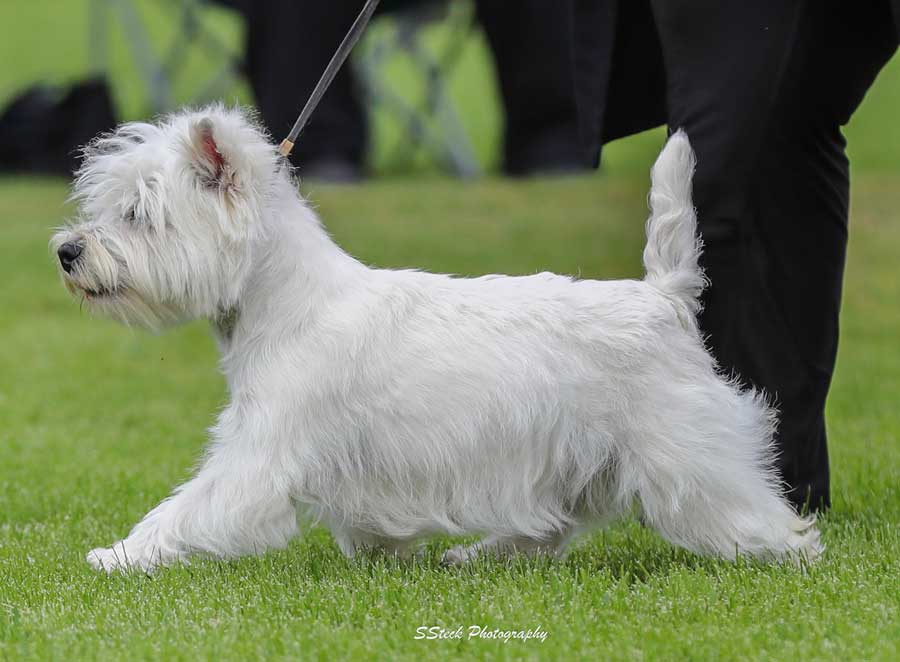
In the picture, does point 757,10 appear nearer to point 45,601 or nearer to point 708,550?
point 708,550

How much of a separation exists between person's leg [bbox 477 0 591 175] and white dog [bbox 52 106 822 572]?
23.8 ft

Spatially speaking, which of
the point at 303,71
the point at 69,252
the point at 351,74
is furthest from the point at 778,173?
the point at 351,74

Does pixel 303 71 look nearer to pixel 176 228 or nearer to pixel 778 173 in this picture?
pixel 778 173

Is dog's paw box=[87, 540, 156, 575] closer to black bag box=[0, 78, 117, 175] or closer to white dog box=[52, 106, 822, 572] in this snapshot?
white dog box=[52, 106, 822, 572]

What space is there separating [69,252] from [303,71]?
23.4 feet

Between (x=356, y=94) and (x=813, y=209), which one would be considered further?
(x=356, y=94)

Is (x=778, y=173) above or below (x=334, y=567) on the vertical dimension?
above

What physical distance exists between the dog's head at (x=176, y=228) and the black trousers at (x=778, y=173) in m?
1.25

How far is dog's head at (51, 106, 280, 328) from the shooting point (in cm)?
386

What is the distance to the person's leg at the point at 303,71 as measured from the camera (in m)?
10.8

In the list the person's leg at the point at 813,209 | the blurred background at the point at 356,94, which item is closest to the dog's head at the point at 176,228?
the person's leg at the point at 813,209

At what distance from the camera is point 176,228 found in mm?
3854

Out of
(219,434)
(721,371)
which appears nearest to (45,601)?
(219,434)

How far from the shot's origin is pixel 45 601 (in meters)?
3.72
